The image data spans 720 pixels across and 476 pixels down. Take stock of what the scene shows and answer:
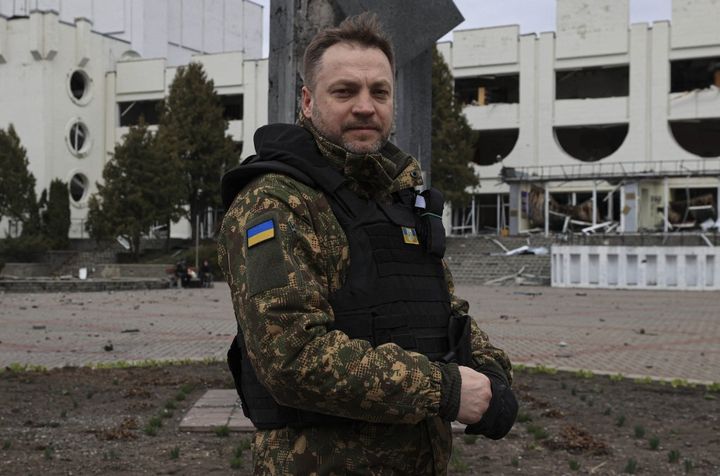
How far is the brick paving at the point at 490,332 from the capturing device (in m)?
10.3

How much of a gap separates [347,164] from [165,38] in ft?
207

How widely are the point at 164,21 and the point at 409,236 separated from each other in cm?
6340

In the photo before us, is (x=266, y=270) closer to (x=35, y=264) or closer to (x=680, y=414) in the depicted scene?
(x=680, y=414)

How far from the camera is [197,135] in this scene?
4625cm

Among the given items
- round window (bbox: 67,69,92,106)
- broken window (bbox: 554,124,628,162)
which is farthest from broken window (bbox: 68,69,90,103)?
broken window (bbox: 554,124,628,162)

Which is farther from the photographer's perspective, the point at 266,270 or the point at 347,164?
the point at 347,164

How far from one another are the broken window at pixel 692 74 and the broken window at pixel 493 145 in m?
9.73

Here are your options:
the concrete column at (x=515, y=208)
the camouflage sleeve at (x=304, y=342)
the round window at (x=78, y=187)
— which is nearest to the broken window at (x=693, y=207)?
the concrete column at (x=515, y=208)

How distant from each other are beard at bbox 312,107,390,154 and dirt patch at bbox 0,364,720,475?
11.1 feet

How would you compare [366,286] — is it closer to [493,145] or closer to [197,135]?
[197,135]

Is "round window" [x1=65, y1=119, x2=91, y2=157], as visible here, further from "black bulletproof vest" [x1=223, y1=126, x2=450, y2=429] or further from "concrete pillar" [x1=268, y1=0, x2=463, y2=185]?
"black bulletproof vest" [x1=223, y1=126, x2=450, y2=429]

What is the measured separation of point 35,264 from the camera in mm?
40875

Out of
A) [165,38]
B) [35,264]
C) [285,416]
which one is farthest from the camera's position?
[165,38]

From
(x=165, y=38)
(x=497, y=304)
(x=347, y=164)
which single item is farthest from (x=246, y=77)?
(x=347, y=164)
